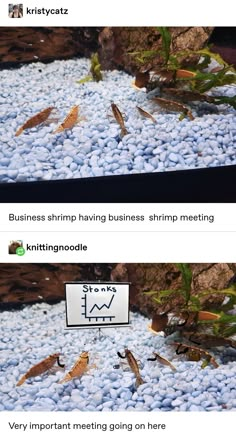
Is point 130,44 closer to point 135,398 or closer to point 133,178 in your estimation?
point 133,178

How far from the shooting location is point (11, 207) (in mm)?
1473

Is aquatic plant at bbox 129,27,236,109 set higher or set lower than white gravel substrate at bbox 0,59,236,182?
higher

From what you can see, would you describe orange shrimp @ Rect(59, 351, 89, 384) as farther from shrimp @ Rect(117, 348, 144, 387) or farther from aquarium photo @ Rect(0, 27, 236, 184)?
aquarium photo @ Rect(0, 27, 236, 184)

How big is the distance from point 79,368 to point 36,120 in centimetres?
53

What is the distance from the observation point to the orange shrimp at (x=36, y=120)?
1483 millimetres

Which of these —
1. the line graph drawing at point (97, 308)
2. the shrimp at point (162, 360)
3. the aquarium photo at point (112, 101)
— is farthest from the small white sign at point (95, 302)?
the aquarium photo at point (112, 101)

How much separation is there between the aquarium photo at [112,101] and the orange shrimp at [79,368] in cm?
39

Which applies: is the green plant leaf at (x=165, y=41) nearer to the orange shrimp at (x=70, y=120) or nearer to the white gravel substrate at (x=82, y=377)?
the orange shrimp at (x=70, y=120)

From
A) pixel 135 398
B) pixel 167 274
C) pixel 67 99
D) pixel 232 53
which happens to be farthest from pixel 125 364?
pixel 232 53

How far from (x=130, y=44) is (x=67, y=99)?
0.56 ft

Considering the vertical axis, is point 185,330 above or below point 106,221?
below

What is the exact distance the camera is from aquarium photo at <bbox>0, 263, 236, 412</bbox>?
1517mm

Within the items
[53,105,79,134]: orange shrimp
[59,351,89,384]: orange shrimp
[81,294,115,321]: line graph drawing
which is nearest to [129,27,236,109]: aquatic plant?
[53,105,79,134]: orange shrimp
